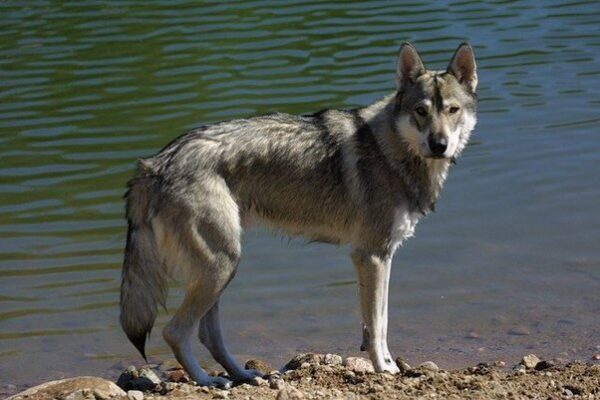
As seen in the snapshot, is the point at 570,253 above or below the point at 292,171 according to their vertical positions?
below

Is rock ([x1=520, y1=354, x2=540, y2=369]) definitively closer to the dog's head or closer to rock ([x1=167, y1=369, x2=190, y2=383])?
the dog's head

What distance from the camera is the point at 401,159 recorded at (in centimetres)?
754

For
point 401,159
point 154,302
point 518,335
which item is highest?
point 401,159

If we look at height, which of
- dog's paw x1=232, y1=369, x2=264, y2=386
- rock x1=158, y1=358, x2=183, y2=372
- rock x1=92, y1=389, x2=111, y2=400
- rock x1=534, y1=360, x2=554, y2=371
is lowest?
rock x1=158, y1=358, x2=183, y2=372

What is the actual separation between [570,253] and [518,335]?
1.47m

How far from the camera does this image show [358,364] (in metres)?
7.46

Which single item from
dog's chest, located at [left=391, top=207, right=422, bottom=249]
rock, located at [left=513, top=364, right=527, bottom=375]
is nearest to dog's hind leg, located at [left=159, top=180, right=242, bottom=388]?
dog's chest, located at [left=391, top=207, right=422, bottom=249]

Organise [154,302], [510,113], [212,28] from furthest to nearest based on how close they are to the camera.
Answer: [212,28]
[510,113]
[154,302]

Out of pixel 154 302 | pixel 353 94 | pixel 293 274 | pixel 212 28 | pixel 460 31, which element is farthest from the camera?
pixel 212 28

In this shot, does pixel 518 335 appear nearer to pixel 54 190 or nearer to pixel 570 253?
pixel 570 253

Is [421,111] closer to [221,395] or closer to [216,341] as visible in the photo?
[216,341]

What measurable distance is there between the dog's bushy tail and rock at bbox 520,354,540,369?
2.20m

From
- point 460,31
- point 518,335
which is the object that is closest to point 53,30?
point 460,31

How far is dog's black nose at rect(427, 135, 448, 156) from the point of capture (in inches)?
285
